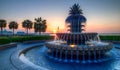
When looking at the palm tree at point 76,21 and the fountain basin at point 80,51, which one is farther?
the palm tree at point 76,21

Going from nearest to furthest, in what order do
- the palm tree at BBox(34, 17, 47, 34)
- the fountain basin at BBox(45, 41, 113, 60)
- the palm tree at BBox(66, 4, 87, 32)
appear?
the fountain basin at BBox(45, 41, 113, 60) → the palm tree at BBox(66, 4, 87, 32) → the palm tree at BBox(34, 17, 47, 34)

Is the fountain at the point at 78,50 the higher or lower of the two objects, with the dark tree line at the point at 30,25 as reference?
lower

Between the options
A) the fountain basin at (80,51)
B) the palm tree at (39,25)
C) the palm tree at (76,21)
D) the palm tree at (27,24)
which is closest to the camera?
the fountain basin at (80,51)

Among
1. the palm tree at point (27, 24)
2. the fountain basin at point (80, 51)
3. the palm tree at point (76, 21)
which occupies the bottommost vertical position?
the fountain basin at point (80, 51)

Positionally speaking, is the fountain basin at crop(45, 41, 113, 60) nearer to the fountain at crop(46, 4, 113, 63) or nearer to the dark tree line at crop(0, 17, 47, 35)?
the fountain at crop(46, 4, 113, 63)

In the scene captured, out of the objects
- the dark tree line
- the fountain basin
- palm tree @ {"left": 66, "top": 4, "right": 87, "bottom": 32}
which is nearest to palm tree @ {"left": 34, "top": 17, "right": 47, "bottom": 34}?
the dark tree line

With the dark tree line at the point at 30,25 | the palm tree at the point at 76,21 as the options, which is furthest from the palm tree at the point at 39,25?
the palm tree at the point at 76,21

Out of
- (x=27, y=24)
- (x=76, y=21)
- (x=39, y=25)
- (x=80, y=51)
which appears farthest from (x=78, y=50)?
(x=27, y=24)

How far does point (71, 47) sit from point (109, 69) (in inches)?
137

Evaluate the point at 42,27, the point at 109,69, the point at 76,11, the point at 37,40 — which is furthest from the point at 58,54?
the point at 42,27

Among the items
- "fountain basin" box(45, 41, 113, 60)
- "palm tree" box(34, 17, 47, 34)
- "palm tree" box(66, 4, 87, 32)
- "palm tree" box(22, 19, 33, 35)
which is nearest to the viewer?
"fountain basin" box(45, 41, 113, 60)

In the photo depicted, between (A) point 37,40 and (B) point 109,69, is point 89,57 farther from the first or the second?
(A) point 37,40

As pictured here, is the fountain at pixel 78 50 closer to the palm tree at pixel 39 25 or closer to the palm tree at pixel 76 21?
the palm tree at pixel 76 21

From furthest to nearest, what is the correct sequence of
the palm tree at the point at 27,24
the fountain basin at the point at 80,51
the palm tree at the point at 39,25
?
1. the palm tree at the point at 27,24
2. the palm tree at the point at 39,25
3. the fountain basin at the point at 80,51
